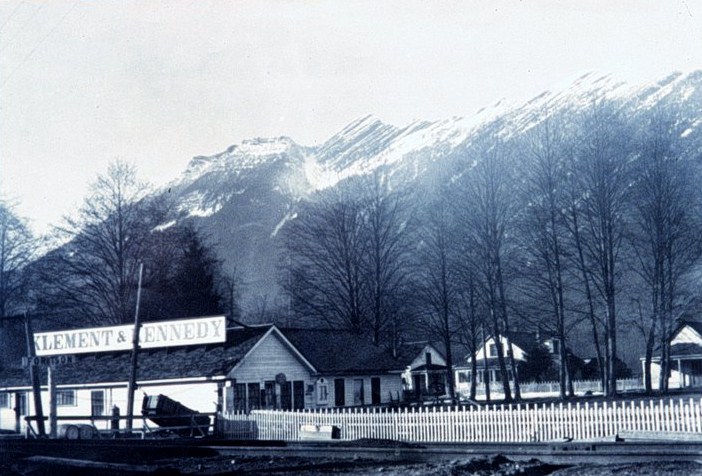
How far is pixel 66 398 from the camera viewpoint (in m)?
43.0

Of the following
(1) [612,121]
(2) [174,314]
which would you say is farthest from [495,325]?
(2) [174,314]

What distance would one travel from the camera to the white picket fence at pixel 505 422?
2319 centimetres

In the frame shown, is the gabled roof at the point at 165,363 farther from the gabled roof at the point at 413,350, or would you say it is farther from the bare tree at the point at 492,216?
the gabled roof at the point at 413,350

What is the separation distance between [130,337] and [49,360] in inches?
164

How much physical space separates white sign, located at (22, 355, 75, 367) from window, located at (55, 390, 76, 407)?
155cm

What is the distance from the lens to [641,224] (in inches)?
1884

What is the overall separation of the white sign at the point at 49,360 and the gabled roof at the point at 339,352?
10.8 meters

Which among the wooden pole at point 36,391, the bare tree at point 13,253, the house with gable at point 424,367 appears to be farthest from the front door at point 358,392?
the house with gable at point 424,367

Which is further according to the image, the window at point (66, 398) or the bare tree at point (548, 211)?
the bare tree at point (548, 211)

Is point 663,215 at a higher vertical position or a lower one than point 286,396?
higher

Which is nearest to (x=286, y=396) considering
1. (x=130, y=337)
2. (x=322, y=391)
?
(x=322, y=391)

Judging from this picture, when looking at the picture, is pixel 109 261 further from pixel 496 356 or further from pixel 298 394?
pixel 496 356

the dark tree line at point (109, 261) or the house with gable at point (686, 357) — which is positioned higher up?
the dark tree line at point (109, 261)

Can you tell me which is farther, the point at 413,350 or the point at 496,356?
the point at 413,350
